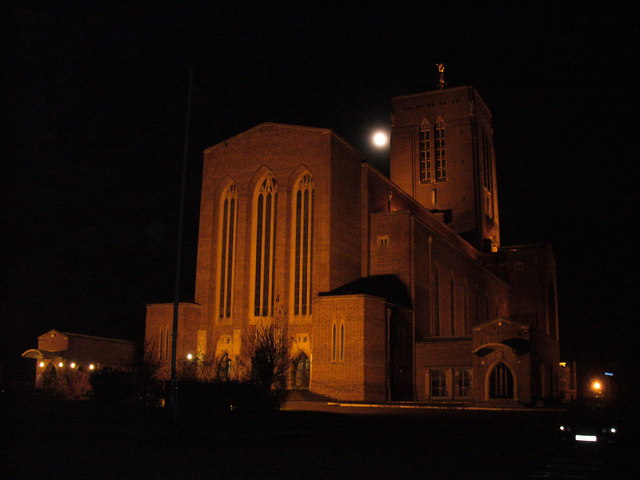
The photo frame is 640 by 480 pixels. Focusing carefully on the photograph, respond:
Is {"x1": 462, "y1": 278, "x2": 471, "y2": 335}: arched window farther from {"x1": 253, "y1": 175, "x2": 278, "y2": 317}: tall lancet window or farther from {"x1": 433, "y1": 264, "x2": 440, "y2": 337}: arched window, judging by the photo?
{"x1": 253, "y1": 175, "x2": 278, "y2": 317}: tall lancet window

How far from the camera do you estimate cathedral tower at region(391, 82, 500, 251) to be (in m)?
73.2

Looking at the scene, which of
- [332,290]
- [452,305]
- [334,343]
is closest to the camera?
[334,343]

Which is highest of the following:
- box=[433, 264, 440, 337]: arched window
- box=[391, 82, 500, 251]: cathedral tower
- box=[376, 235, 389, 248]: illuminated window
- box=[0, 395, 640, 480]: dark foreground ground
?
box=[391, 82, 500, 251]: cathedral tower

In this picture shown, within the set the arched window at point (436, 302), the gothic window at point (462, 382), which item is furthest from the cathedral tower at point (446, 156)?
the gothic window at point (462, 382)

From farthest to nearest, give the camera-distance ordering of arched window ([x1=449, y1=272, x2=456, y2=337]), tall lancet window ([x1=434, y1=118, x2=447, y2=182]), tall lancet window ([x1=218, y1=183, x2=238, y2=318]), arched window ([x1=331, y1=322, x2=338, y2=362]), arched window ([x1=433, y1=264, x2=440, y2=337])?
tall lancet window ([x1=434, y1=118, x2=447, y2=182]) < arched window ([x1=449, y1=272, x2=456, y2=337]) < arched window ([x1=433, y1=264, x2=440, y2=337]) < tall lancet window ([x1=218, y1=183, x2=238, y2=318]) < arched window ([x1=331, y1=322, x2=338, y2=362])

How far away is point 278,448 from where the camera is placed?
17.1m

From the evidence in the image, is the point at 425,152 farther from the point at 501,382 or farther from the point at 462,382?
the point at 501,382

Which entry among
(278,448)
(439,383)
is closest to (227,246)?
(439,383)

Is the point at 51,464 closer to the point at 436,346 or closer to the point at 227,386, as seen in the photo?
the point at 227,386

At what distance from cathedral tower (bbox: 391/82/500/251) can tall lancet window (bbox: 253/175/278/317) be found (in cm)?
2845

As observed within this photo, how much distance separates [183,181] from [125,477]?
15.1 meters

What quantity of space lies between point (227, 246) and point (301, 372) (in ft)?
36.2

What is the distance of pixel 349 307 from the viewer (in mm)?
42219

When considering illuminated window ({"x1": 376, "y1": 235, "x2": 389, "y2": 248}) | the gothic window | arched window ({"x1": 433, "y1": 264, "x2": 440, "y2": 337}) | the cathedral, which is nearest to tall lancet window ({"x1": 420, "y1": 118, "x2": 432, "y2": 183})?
the cathedral
